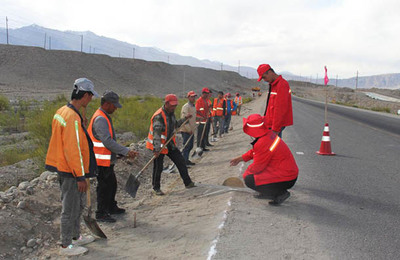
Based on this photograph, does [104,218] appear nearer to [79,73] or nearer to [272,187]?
[272,187]

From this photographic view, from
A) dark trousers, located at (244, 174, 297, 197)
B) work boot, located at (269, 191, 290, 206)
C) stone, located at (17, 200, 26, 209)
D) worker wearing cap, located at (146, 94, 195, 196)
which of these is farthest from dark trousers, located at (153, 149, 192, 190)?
stone, located at (17, 200, 26, 209)

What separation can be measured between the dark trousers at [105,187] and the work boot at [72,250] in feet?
3.38

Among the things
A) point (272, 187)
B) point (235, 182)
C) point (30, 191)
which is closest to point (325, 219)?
point (272, 187)

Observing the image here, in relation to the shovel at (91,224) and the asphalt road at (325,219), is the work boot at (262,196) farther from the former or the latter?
the shovel at (91,224)

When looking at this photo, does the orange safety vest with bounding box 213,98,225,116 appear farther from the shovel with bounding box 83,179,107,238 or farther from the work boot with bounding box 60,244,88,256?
the work boot with bounding box 60,244,88,256

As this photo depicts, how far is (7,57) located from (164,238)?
177 ft

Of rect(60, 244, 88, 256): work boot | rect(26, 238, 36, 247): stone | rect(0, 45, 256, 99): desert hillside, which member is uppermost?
rect(0, 45, 256, 99): desert hillside

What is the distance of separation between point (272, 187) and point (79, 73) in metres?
54.7

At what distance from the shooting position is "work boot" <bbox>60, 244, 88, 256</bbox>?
403 centimetres

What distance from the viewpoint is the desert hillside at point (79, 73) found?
45.6 meters

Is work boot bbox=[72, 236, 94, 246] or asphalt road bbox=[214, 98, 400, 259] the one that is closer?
asphalt road bbox=[214, 98, 400, 259]

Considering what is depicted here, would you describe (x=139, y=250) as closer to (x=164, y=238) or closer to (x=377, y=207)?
(x=164, y=238)

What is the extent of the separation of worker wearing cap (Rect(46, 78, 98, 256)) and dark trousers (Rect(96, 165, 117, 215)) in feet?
2.78

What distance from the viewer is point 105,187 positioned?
5105mm
